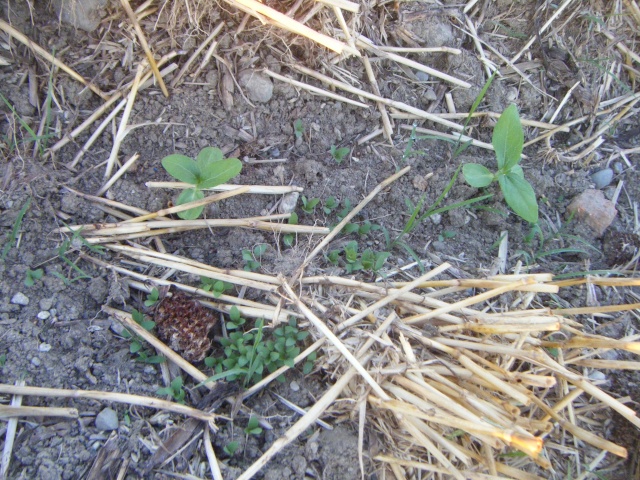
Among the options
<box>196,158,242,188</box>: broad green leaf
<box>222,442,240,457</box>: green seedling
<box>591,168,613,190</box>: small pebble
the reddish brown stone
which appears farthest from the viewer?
<box>591,168,613,190</box>: small pebble

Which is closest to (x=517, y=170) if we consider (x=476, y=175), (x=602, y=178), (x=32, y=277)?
(x=476, y=175)

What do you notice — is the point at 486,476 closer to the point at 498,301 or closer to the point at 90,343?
the point at 498,301

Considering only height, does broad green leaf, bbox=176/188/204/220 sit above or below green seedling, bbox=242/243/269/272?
above

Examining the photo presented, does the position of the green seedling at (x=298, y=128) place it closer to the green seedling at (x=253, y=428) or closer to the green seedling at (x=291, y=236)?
the green seedling at (x=291, y=236)

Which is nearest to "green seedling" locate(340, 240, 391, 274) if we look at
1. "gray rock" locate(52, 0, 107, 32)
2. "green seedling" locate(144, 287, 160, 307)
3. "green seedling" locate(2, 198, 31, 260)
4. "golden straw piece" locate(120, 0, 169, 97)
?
"green seedling" locate(144, 287, 160, 307)

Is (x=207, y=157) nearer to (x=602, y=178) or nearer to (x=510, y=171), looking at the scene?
(x=510, y=171)

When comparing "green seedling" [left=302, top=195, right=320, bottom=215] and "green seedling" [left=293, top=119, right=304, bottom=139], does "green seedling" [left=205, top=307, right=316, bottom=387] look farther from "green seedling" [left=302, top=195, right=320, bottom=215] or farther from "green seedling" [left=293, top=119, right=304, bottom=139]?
"green seedling" [left=293, top=119, right=304, bottom=139]

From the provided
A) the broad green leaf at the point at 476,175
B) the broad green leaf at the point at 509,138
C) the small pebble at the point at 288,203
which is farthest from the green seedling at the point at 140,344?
the broad green leaf at the point at 509,138
